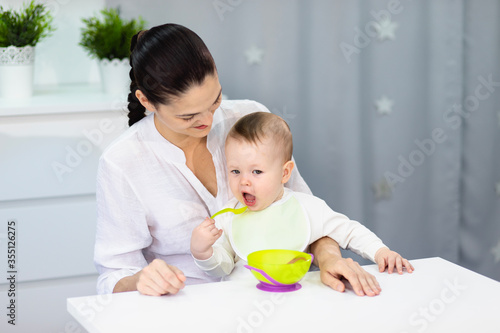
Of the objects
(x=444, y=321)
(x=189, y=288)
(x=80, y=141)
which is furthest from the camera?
(x=80, y=141)

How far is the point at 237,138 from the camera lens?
1.40 meters

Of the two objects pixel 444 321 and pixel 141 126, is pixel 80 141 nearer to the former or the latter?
pixel 141 126

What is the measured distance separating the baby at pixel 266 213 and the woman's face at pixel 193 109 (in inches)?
2.8

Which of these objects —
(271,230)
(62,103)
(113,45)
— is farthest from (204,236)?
(113,45)

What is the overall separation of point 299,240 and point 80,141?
88cm

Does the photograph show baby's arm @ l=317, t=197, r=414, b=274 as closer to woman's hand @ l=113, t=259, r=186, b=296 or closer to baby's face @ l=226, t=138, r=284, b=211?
baby's face @ l=226, t=138, r=284, b=211

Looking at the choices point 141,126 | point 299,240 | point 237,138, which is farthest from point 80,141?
point 299,240

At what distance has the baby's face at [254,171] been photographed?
4.53 feet

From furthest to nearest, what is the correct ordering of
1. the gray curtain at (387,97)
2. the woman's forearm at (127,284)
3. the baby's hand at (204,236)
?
the gray curtain at (387,97) < the woman's forearm at (127,284) < the baby's hand at (204,236)

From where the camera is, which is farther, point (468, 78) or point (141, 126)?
point (468, 78)

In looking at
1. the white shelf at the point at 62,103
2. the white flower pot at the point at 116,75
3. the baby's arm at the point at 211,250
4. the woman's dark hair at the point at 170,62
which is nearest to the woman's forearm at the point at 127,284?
the baby's arm at the point at 211,250

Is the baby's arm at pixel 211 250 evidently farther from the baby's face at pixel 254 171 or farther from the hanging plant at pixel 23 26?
the hanging plant at pixel 23 26

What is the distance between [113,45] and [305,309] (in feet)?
4.19

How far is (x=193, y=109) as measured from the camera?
1384 mm
